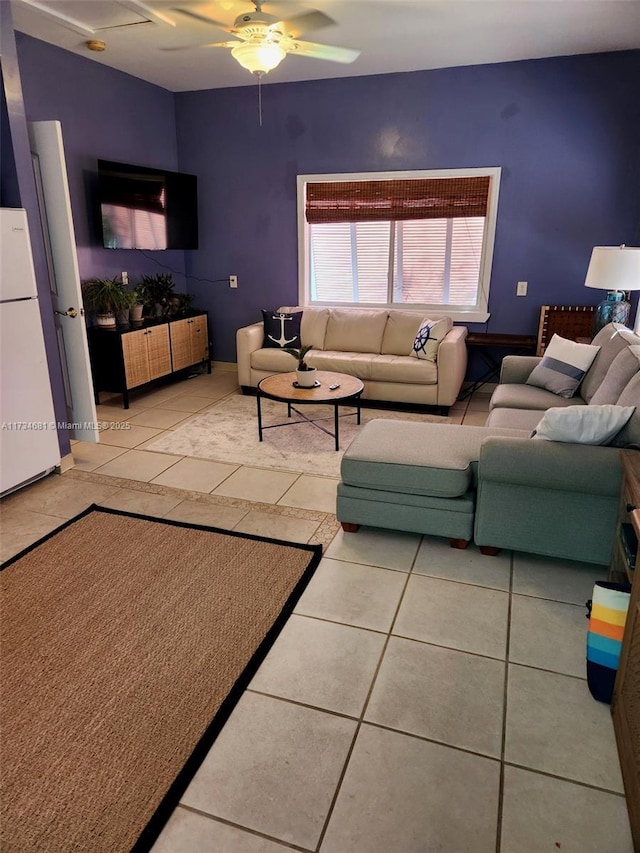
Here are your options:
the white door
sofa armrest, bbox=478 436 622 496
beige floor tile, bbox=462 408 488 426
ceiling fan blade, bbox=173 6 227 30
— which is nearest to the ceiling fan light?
ceiling fan blade, bbox=173 6 227 30

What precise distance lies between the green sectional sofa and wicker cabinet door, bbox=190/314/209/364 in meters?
3.27

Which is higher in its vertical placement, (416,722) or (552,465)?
(552,465)

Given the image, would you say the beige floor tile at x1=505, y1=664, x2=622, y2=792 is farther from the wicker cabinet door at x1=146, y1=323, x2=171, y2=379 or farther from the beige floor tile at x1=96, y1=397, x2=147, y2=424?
the wicker cabinet door at x1=146, y1=323, x2=171, y2=379

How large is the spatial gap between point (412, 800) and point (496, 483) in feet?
4.40

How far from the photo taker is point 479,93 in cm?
472

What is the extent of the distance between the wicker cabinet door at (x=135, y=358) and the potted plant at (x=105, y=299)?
0.24 m

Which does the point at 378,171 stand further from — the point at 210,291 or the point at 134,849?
the point at 134,849

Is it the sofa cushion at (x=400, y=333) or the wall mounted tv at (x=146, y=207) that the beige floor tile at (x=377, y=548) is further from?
the wall mounted tv at (x=146, y=207)

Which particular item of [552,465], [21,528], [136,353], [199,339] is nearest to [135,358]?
[136,353]

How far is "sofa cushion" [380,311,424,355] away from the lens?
5020mm

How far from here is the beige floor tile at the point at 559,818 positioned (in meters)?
1.40

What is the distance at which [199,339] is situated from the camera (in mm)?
5895

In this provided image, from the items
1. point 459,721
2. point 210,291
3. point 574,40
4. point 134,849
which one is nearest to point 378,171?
point 574,40

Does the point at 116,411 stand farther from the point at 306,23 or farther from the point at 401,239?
the point at 306,23
